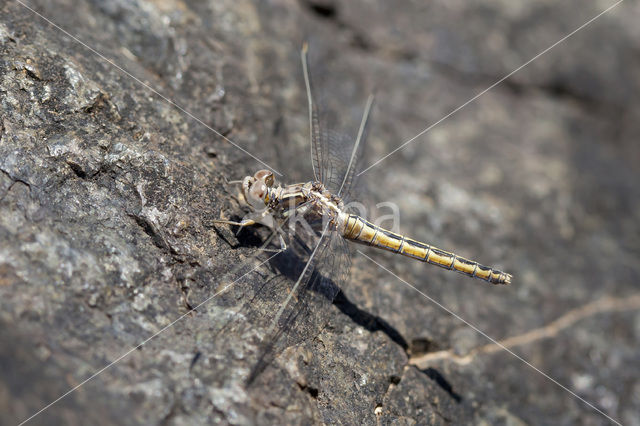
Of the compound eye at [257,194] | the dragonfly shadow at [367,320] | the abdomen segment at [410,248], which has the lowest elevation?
the dragonfly shadow at [367,320]

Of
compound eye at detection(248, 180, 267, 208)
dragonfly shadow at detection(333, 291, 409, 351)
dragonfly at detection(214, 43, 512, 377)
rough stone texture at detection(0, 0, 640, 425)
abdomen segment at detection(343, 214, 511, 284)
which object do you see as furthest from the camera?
abdomen segment at detection(343, 214, 511, 284)

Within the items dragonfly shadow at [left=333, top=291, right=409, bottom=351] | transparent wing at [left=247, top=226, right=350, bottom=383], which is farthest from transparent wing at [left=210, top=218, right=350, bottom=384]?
dragonfly shadow at [left=333, top=291, right=409, bottom=351]

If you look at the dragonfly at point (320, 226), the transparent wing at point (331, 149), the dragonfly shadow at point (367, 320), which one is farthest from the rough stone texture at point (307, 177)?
the transparent wing at point (331, 149)

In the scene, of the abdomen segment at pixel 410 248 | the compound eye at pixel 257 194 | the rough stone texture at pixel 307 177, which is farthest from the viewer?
the abdomen segment at pixel 410 248

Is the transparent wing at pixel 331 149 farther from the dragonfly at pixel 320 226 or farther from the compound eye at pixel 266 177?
the compound eye at pixel 266 177

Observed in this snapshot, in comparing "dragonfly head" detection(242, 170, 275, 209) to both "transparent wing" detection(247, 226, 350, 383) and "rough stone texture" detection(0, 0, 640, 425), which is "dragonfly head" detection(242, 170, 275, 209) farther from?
"transparent wing" detection(247, 226, 350, 383)

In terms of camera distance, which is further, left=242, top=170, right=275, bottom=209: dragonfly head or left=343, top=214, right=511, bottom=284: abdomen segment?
left=343, top=214, right=511, bottom=284: abdomen segment

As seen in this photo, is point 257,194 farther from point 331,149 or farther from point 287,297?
point 331,149

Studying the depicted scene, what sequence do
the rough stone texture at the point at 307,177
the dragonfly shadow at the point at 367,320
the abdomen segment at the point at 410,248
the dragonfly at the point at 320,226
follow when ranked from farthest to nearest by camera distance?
the abdomen segment at the point at 410,248 < the dragonfly shadow at the point at 367,320 < the dragonfly at the point at 320,226 < the rough stone texture at the point at 307,177
